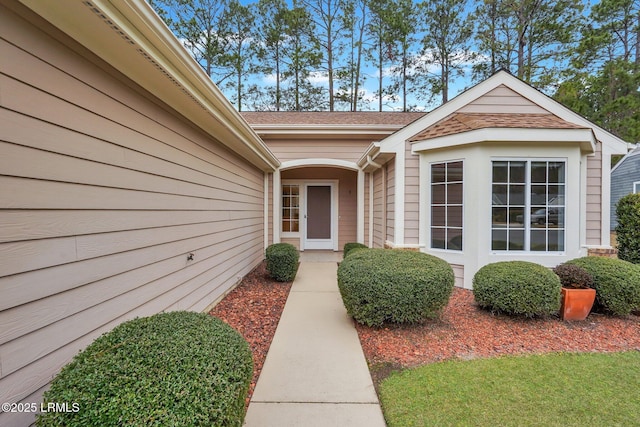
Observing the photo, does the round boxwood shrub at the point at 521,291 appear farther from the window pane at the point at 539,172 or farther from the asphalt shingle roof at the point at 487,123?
the asphalt shingle roof at the point at 487,123

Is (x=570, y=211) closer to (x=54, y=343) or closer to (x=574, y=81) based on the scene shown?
(x=54, y=343)

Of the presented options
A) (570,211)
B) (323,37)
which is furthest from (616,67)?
(323,37)

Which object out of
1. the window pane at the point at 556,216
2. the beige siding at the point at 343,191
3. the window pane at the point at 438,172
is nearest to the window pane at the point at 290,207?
the beige siding at the point at 343,191

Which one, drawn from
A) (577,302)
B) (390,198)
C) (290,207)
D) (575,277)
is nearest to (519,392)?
(577,302)

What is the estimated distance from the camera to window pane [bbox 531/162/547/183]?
5008 millimetres

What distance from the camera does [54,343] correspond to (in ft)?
5.61

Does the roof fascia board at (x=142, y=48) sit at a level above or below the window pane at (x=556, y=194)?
above

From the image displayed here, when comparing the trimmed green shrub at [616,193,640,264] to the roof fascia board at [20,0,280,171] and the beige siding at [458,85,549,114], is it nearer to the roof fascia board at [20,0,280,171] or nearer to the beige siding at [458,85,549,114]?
the beige siding at [458,85,549,114]

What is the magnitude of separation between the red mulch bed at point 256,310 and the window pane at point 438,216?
3151 millimetres

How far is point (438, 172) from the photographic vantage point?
557cm

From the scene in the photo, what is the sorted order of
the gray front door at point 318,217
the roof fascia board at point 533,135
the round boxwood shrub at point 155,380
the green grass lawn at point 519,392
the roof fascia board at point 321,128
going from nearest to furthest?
the round boxwood shrub at point 155,380 < the green grass lawn at point 519,392 < the roof fascia board at point 533,135 < the roof fascia board at point 321,128 < the gray front door at point 318,217

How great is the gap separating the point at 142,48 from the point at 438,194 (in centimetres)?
509

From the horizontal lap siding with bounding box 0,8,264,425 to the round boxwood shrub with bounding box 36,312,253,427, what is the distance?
15.3 inches

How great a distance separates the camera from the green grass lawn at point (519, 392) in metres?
2.10
